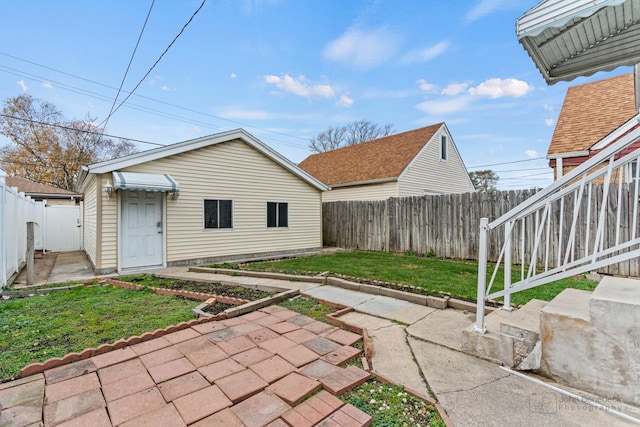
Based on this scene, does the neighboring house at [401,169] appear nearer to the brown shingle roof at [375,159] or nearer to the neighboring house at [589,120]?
the brown shingle roof at [375,159]

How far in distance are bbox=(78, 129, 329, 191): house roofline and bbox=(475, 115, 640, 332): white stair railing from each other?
21.4 feet

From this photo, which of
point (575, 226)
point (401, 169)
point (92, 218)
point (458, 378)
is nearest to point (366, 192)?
point (401, 169)

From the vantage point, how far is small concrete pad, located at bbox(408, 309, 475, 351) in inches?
120

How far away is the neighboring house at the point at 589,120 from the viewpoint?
27.7 ft

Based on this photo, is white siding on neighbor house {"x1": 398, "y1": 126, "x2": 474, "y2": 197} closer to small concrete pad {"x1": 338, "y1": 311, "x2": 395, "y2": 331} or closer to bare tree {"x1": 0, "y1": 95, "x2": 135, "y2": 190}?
small concrete pad {"x1": 338, "y1": 311, "x2": 395, "y2": 331}

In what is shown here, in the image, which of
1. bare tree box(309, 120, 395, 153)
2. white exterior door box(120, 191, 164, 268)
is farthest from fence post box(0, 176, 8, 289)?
bare tree box(309, 120, 395, 153)

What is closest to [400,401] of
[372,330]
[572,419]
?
[572,419]

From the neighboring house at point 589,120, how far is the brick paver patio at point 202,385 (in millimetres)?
9258

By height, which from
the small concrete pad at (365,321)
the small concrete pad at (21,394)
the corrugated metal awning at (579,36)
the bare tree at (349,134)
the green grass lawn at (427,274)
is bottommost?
the small concrete pad at (365,321)

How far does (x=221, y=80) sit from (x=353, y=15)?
19.9 ft

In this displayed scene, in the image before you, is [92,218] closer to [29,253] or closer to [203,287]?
[29,253]

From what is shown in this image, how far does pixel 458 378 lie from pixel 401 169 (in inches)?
455

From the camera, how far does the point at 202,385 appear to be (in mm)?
→ 2289

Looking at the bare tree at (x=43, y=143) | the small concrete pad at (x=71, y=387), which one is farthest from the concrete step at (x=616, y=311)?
the bare tree at (x=43, y=143)
